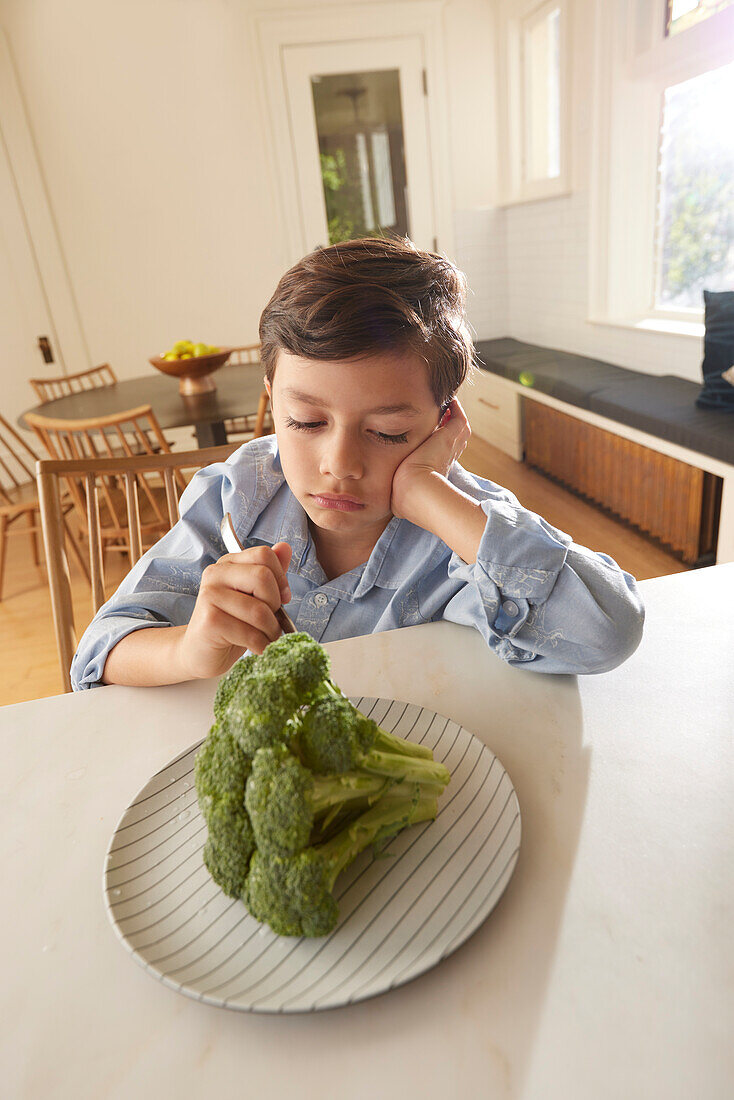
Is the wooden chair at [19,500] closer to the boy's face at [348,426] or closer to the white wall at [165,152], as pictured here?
the white wall at [165,152]

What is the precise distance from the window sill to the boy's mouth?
272 cm

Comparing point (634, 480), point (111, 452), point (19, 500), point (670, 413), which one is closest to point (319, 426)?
point (111, 452)

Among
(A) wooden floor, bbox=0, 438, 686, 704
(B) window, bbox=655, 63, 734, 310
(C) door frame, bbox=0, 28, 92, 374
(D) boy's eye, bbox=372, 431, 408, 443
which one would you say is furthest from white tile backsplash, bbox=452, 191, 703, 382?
(D) boy's eye, bbox=372, 431, 408, 443

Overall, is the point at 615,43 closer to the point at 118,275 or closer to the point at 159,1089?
the point at 118,275

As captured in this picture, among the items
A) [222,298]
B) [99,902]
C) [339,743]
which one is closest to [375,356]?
[339,743]

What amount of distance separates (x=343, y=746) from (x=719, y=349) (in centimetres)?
259

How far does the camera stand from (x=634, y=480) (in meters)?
2.88

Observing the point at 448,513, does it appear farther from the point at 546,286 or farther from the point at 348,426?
the point at 546,286

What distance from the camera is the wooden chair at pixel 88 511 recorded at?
1.02 metres

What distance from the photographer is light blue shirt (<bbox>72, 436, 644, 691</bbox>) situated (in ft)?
2.36

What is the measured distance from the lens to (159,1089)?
38cm

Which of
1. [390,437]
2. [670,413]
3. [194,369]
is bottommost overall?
[670,413]

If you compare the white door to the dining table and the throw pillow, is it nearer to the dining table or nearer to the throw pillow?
the dining table

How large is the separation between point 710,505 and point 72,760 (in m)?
2.40
